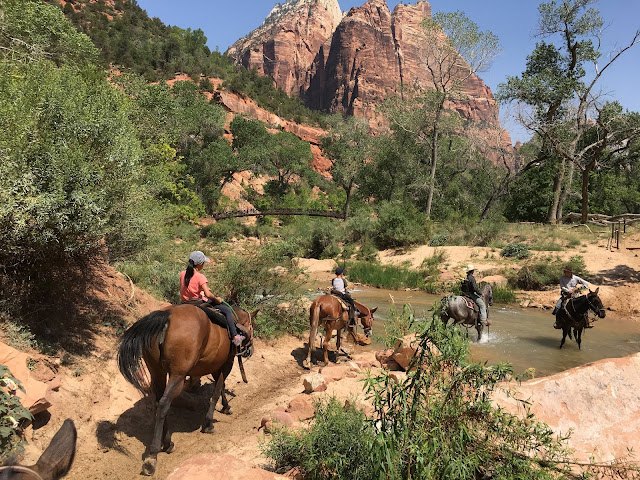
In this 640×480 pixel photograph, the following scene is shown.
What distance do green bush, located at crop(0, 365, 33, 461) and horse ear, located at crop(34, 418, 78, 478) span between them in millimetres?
1759

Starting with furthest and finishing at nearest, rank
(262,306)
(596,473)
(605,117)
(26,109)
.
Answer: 1. (605,117)
2. (262,306)
3. (26,109)
4. (596,473)

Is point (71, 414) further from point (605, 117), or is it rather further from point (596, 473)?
point (605, 117)

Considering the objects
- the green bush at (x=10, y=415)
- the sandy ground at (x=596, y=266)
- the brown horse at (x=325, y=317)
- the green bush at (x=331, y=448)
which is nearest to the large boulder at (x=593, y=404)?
the green bush at (x=331, y=448)

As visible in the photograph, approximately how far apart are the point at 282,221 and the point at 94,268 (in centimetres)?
4181

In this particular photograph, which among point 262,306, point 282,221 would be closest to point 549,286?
point 262,306

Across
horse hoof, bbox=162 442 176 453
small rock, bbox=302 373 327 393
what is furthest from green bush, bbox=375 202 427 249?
horse hoof, bbox=162 442 176 453

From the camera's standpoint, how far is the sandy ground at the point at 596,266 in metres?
18.0

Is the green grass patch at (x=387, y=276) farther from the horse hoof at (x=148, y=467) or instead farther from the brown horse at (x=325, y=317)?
the horse hoof at (x=148, y=467)

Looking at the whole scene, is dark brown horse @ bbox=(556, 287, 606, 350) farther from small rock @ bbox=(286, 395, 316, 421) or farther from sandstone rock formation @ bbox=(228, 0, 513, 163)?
sandstone rock formation @ bbox=(228, 0, 513, 163)

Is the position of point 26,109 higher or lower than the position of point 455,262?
higher

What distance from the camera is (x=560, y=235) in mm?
25156

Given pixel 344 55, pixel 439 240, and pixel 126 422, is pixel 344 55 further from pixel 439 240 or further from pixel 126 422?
pixel 126 422

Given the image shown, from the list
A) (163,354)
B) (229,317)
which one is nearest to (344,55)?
(229,317)

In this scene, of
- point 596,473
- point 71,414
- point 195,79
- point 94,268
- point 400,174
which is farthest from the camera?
point 195,79
